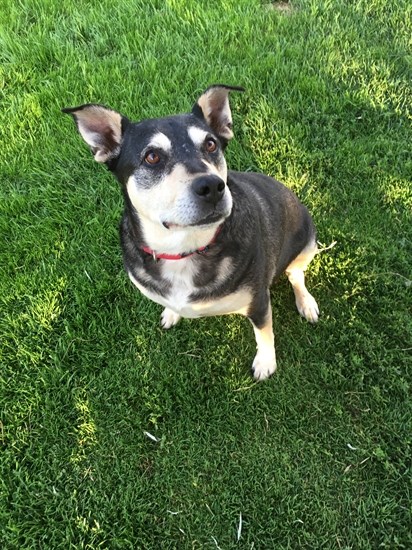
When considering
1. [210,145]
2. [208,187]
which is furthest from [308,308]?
[208,187]

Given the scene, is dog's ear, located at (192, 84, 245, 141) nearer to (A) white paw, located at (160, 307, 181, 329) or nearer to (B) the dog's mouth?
(B) the dog's mouth

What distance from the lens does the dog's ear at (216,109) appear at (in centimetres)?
287

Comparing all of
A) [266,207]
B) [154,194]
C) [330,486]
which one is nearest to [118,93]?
[266,207]

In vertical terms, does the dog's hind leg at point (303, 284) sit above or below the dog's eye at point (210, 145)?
below

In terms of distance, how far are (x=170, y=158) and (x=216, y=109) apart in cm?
57

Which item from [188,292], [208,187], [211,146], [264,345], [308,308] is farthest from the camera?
[308,308]

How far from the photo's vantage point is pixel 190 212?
97.4 inches

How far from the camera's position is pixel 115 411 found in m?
3.53

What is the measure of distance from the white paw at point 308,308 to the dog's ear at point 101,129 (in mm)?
1823

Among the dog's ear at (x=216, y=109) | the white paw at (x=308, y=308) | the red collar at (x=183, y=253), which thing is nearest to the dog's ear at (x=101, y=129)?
the dog's ear at (x=216, y=109)

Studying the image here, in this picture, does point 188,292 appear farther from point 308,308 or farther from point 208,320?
point 308,308

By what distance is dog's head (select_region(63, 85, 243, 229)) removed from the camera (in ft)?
8.13

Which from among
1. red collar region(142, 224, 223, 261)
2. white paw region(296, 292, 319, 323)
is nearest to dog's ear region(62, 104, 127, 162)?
red collar region(142, 224, 223, 261)

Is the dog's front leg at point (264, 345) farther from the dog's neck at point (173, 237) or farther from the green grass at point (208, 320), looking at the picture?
the dog's neck at point (173, 237)
